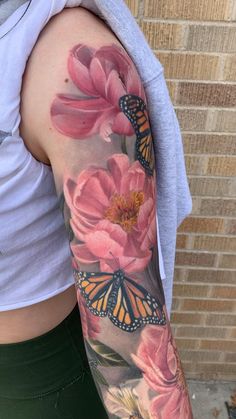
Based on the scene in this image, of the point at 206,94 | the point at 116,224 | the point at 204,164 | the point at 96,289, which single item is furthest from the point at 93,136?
the point at 204,164

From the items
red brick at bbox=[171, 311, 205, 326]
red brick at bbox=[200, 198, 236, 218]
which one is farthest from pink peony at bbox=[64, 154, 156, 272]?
red brick at bbox=[171, 311, 205, 326]

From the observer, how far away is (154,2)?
62.6 inches

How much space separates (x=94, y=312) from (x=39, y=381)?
40 cm

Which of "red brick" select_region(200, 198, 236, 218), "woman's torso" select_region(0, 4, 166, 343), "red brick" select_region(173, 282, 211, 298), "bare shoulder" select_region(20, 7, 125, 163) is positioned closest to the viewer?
"bare shoulder" select_region(20, 7, 125, 163)

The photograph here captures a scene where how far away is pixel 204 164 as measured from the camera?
1.89m

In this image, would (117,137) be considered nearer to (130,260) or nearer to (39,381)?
(130,260)

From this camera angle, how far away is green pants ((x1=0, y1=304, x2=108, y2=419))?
1041 millimetres

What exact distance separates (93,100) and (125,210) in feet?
0.58

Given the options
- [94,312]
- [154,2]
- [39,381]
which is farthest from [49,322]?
[154,2]

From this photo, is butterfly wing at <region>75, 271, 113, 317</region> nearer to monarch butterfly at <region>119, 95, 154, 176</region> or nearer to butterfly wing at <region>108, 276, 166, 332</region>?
butterfly wing at <region>108, 276, 166, 332</region>

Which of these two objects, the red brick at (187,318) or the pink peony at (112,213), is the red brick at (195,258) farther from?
the pink peony at (112,213)

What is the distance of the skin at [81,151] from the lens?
71cm

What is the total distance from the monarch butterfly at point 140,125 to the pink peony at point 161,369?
0.27 meters

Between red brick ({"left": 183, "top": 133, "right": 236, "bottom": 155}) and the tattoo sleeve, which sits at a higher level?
the tattoo sleeve
